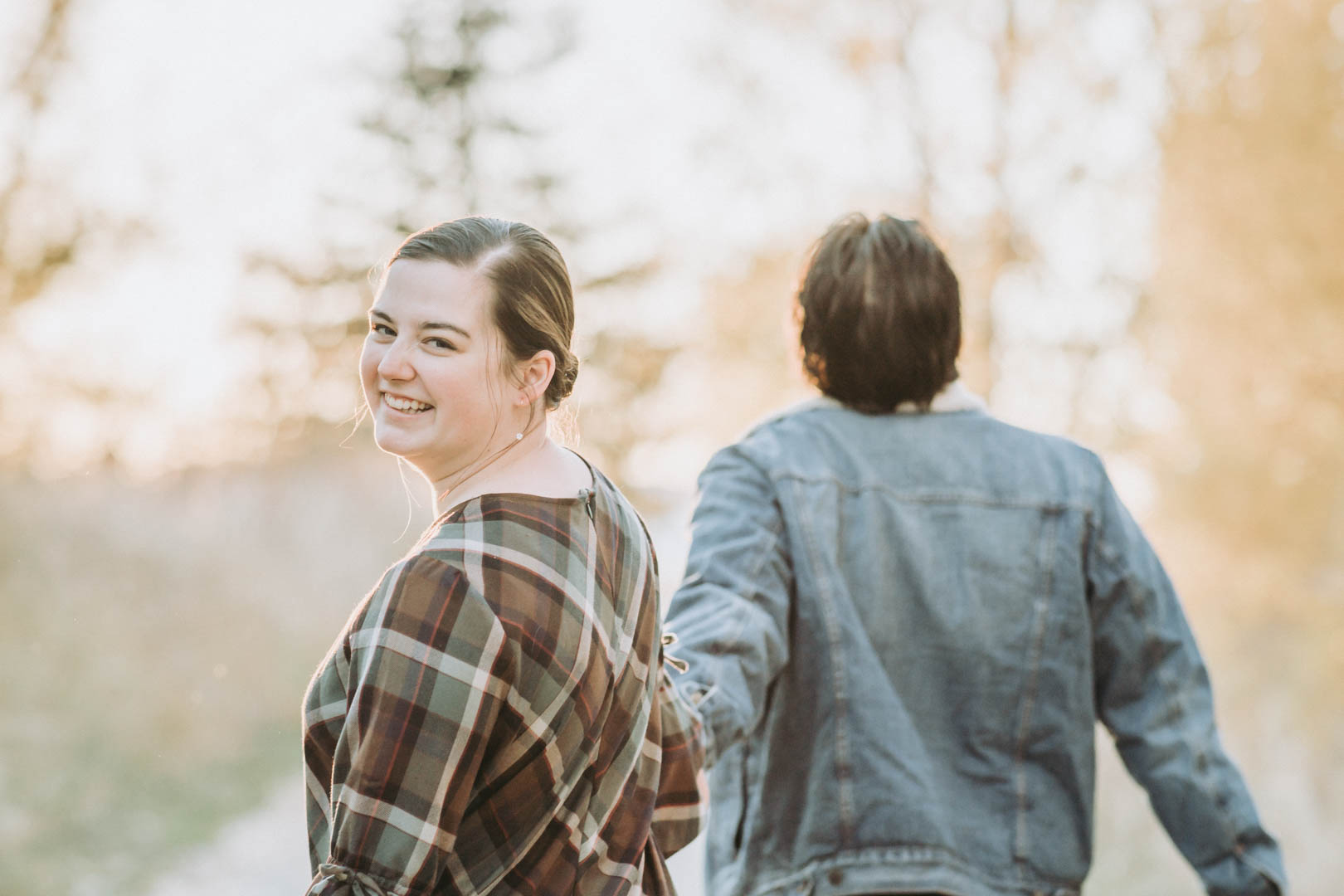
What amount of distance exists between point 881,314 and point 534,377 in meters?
0.80

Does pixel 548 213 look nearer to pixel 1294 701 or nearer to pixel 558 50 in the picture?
pixel 558 50

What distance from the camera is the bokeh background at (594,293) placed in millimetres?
5465

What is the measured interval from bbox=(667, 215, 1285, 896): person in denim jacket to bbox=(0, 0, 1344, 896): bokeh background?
2255 millimetres

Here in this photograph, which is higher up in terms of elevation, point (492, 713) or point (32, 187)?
point (32, 187)

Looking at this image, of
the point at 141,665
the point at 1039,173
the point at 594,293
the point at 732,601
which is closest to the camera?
the point at 732,601

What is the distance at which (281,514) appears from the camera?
8.29 meters

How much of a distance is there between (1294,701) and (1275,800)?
22.0 inches

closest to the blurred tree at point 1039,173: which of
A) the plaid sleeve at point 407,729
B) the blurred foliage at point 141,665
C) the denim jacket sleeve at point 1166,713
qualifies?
the blurred foliage at point 141,665

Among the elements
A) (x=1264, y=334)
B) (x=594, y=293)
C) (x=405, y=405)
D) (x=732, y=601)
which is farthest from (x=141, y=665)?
(x=1264, y=334)

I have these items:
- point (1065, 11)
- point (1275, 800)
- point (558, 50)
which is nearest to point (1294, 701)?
point (1275, 800)

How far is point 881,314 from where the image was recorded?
70.6 inches

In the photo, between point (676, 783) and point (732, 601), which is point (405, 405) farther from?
point (732, 601)

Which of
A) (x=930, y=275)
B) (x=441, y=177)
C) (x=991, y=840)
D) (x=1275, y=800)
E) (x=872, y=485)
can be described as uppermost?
(x=441, y=177)

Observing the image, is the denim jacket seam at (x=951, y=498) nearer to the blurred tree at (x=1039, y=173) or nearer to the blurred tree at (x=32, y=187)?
the blurred tree at (x=32, y=187)
